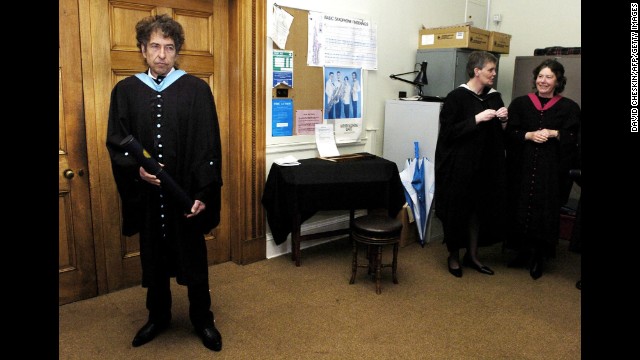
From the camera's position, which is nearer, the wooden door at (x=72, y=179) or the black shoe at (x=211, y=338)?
the black shoe at (x=211, y=338)

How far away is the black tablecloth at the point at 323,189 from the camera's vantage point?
318cm

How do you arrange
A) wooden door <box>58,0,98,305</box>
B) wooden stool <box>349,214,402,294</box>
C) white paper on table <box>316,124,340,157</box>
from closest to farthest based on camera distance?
1. wooden door <box>58,0,98,305</box>
2. wooden stool <box>349,214,402,294</box>
3. white paper on table <box>316,124,340,157</box>

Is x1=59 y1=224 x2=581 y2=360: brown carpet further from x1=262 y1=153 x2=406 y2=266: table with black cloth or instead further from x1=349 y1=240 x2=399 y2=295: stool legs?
x1=262 y1=153 x2=406 y2=266: table with black cloth

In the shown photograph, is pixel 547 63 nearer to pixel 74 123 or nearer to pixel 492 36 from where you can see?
pixel 492 36

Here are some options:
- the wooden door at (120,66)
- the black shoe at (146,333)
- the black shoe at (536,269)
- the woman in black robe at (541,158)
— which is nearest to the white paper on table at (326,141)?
the wooden door at (120,66)

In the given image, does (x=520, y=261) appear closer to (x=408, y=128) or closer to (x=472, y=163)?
(x=472, y=163)

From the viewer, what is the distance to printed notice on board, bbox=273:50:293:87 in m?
3.23

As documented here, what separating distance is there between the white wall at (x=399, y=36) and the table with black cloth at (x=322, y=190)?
8.1 inches

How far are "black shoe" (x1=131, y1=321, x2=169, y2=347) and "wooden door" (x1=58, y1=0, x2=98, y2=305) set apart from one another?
584mm

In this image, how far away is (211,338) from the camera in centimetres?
227

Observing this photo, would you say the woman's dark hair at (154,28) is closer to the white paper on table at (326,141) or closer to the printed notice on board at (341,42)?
the printed notice on board at (341,42)

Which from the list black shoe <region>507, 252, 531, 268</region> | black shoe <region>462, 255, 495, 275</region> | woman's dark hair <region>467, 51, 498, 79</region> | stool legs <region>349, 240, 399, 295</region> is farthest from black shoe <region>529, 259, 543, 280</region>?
woman's dark hair <region>467, 51, 498, 79</region>

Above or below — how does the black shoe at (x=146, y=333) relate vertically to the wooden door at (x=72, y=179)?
below

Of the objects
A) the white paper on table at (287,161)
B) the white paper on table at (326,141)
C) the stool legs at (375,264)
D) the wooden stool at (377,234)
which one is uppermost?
the white paper on table at (326,141)
